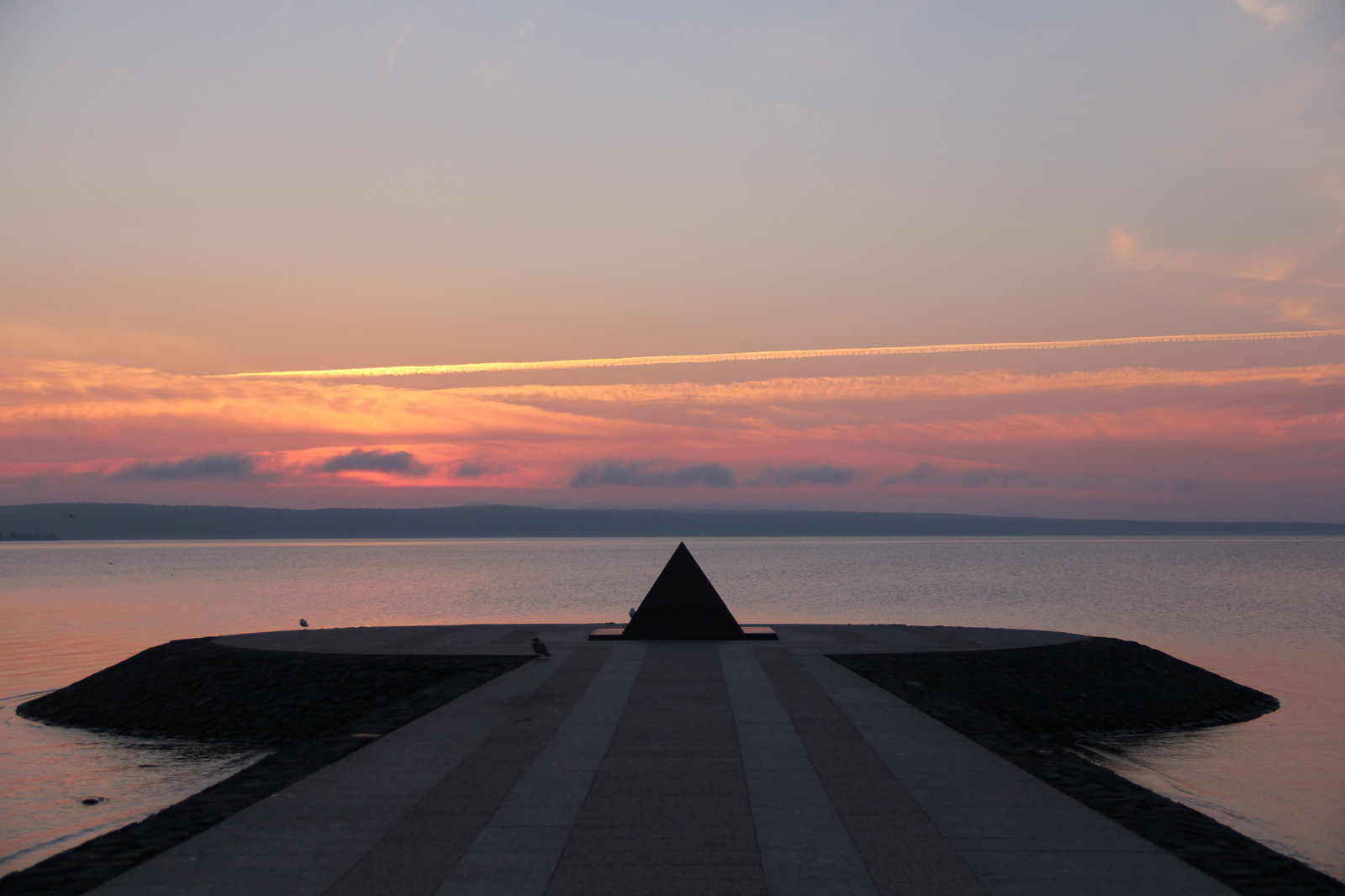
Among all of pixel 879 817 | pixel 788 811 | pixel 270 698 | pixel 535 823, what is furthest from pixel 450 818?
pixel 270 698

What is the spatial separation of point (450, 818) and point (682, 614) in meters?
18.1

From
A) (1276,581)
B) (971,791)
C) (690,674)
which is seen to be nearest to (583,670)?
(690,674)

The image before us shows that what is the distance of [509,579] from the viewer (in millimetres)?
114438

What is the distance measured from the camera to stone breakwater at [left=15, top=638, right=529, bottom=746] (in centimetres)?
2234

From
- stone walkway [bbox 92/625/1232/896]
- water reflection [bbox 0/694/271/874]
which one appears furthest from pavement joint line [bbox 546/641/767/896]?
water reflection [bbox 0/694/271/874]

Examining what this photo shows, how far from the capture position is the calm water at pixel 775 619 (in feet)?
57.5

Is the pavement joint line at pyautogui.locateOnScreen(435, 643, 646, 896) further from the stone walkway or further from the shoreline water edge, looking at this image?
→ the shoreline water edge

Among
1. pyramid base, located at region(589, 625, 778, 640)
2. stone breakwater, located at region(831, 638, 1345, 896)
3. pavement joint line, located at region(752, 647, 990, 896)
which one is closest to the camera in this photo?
pavement joint line, located at region(752, 647, 990, 896)

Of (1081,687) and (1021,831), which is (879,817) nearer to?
(1021,831)

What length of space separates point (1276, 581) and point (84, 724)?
11158cm

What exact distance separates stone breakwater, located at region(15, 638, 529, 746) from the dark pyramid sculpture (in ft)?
17.9

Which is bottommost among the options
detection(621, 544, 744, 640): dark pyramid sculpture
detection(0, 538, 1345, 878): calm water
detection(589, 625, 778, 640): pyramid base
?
detection(0, 538, 1345, 878): calm water

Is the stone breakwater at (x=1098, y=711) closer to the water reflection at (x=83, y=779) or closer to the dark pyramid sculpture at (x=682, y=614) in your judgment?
the dark pyramid sculpture at (x=682, y=614)

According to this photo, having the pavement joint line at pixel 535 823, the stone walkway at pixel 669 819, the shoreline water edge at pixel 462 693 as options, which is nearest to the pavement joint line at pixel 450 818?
the stone walkway at pixel 669 819
